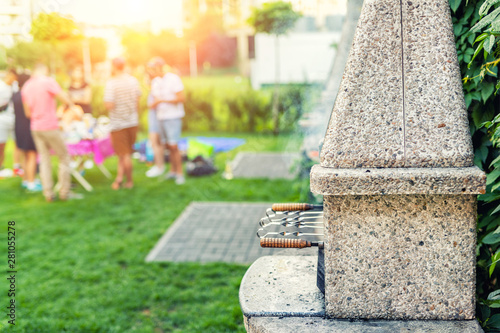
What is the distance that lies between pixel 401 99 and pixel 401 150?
0.18 meters

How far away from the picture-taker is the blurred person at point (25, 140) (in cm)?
791

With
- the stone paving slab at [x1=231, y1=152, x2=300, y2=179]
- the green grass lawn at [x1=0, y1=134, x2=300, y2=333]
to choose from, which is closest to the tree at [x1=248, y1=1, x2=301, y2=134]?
the stone paving slab at [x1=231, y1=152, x2=300, y2=179]

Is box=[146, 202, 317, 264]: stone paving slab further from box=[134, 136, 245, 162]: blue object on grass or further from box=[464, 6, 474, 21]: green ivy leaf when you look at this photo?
box=[464, 6, 474, 21]: green ivy leaf

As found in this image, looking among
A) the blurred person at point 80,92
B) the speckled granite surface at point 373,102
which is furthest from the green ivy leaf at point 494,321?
the blurred person at point 80,92

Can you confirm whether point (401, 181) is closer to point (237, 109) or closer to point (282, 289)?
point (282, 289)

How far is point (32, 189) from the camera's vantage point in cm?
812

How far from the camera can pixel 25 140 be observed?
800cm

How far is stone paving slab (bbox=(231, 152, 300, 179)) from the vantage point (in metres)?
8.98

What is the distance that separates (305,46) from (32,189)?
1765 centimetres

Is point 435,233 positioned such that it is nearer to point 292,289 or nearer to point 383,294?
point 383,294

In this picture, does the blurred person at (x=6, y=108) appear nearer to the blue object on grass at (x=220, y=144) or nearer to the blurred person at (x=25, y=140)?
the blurred person at (x=25, y=140)

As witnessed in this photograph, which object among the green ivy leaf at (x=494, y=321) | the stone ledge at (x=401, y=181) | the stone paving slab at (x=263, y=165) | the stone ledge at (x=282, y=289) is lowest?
the stone paving slab at (x=263, y=165)

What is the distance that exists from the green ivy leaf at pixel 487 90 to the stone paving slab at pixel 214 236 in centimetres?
338

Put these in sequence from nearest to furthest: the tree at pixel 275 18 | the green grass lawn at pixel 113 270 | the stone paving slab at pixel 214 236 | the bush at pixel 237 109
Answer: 1. the green grass lawn at pixel 113 270
2. the stone paving slab at pixel 214 236
3. the tree at pixel 275 18
4. the bush at pixel 237 109
